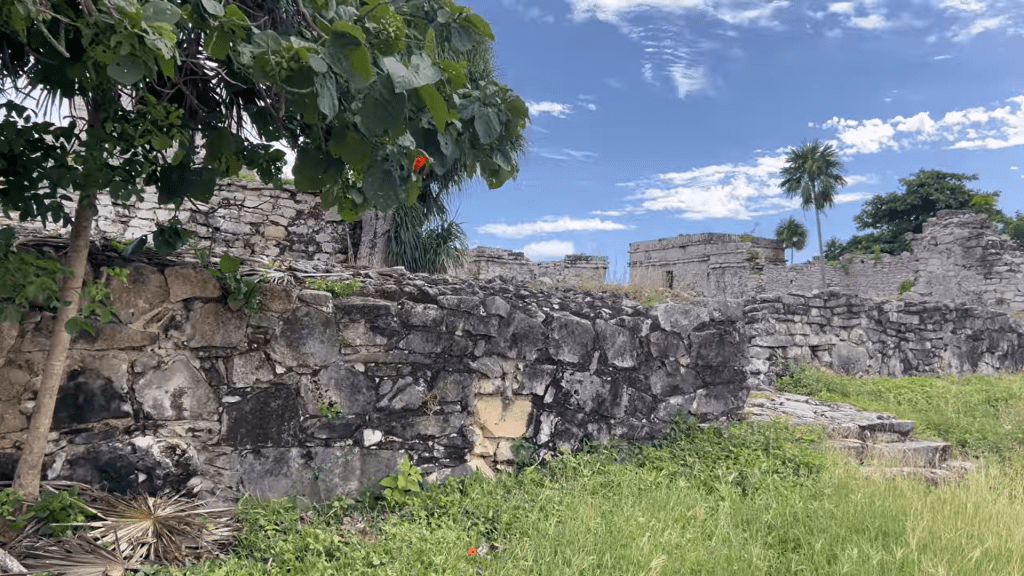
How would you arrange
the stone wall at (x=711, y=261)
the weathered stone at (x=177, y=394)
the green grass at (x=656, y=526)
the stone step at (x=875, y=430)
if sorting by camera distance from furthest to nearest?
1. the stone wall at (x=711, y=261)
2. the stone step at (x=875, y=430)
3. the weathered stone at (x=177, y=394)
4. the green grass at (x=656, y=526)

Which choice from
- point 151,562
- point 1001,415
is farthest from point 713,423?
point 1001,415

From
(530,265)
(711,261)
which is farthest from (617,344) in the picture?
(711,261)

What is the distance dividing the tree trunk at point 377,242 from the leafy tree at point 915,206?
29.4 metres

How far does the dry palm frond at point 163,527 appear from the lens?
9.98 feet

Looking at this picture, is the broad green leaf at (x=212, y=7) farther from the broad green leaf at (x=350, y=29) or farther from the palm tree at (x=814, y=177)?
the palm tree at (x=814, y=177)

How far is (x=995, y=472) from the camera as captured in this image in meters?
5.20

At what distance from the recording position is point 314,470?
383 cm

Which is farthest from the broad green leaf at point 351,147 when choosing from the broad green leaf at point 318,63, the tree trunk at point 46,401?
the tree trunk at point 46,401

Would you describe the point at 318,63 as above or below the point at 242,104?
below

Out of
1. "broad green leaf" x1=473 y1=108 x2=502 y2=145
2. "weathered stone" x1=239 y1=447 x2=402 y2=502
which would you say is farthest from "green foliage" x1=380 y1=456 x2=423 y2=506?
"broad green leaf" x1=473 y1=108 x2=502 y2=145

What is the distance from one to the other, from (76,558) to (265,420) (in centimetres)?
109

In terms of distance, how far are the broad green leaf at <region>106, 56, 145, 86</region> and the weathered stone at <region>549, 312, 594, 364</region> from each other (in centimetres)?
316

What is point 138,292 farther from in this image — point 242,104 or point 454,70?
point 454,70

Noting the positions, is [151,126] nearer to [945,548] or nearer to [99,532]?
[99,532]
